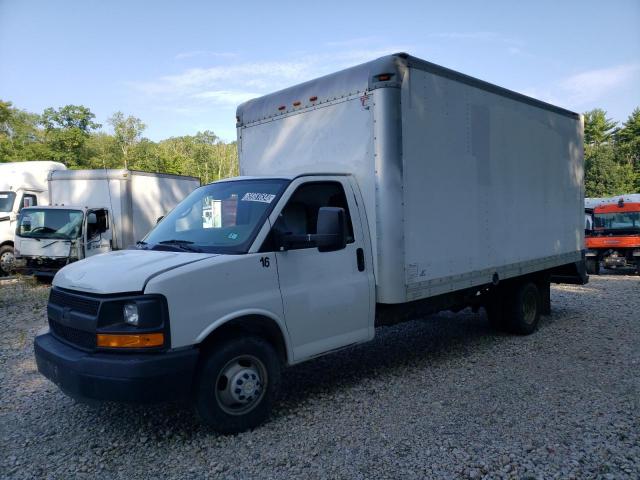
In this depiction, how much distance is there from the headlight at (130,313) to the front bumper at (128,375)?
0.24 m

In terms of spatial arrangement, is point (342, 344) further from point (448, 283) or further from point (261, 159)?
point (261, 159)

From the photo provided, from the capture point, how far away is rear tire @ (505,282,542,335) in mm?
7242

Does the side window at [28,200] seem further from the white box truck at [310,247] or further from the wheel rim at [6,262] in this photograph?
the white box truck at [310,247]

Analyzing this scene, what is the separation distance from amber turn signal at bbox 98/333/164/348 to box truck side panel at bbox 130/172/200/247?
10977 millimetres

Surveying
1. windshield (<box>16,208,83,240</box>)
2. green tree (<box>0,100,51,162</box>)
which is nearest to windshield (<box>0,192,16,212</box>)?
windshield (<box>16,208,83,240</box>)

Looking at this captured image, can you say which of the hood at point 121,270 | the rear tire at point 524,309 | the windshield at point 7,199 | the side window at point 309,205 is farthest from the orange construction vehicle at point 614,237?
the windshield at point 7,199

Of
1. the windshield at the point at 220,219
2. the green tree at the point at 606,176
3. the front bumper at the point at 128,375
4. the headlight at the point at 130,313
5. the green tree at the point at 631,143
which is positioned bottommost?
the front bumper at the point at 128,375

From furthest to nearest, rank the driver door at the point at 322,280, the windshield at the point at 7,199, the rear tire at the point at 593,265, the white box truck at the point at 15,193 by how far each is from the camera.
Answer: the rear tire at the point at 593,265
the windshield at the point at 7,199
the white box truck at the point at 15,193
the driver door at the point at 322,280

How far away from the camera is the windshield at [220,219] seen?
14.1 feet

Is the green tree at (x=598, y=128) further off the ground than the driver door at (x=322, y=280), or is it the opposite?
the green tree at (x=598, y=128)

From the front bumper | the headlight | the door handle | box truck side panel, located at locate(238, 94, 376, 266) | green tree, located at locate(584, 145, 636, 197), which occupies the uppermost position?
green tree, located at locate(584, 145, 636, 197)

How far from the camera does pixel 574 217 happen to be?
827 cm

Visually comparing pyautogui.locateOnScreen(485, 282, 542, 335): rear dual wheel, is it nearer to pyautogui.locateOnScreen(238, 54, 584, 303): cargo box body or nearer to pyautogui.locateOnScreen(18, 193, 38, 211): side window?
pyautogui.locateOnScreen(238, 54, 584, 303): cargo box body

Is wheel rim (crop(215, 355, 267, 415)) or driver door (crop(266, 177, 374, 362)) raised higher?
driver door (crop(266, 177, 374, 362))
